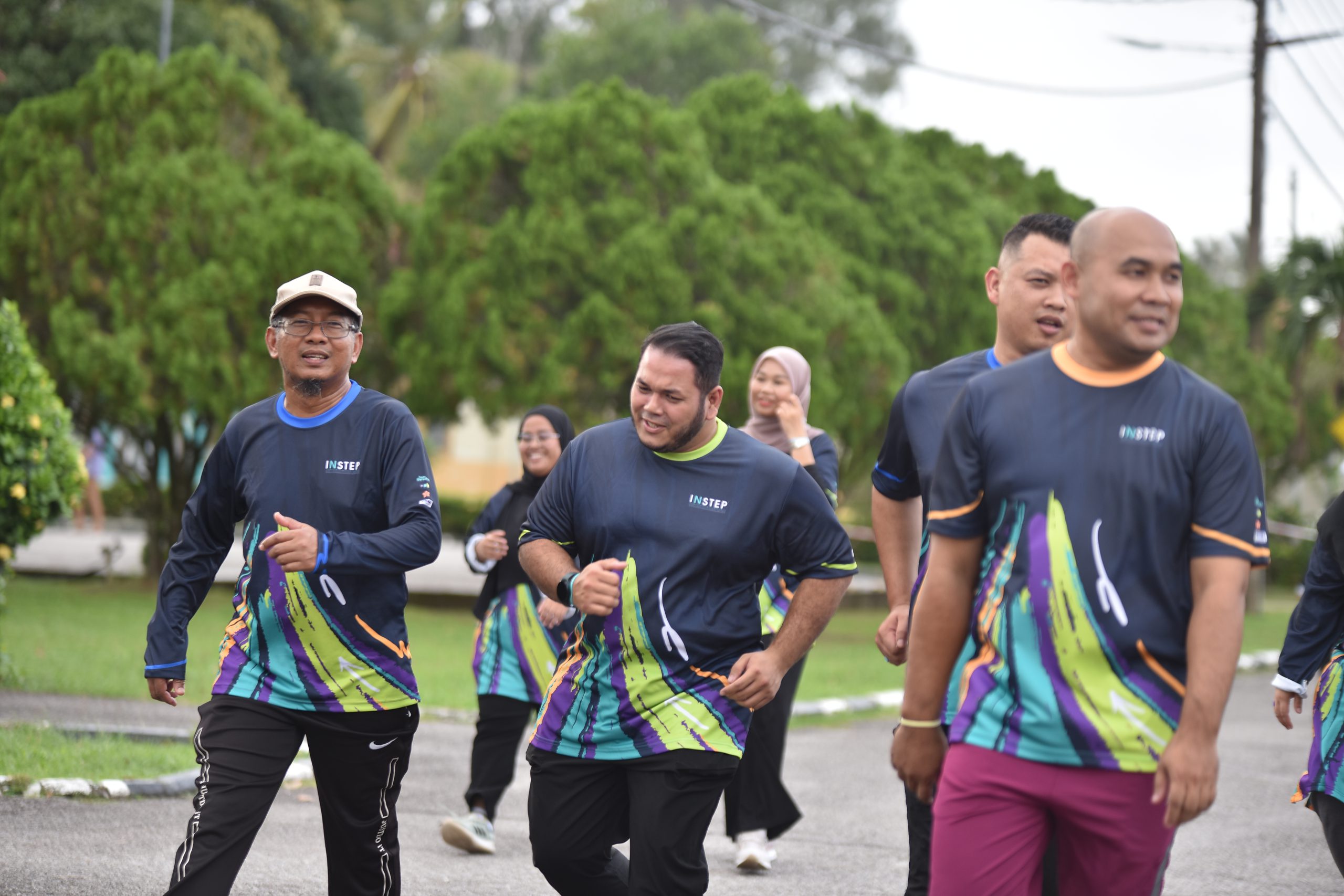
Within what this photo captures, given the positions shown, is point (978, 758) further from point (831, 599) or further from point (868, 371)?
point (868, 371)

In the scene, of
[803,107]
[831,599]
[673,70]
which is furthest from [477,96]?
[831,599]

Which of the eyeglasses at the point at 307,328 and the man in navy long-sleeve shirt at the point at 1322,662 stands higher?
the eyeglasses at the point at 307,328

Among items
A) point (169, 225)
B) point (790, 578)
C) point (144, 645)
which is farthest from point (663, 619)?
point (169, 225)

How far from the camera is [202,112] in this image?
2089cm

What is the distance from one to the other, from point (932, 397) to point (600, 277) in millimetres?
15108

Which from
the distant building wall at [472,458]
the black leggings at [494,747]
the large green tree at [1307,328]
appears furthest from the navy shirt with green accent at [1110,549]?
the distant building wall at [472,458]

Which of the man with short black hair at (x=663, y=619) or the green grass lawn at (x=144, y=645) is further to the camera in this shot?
the green grass lawn at (x=144, y=645)

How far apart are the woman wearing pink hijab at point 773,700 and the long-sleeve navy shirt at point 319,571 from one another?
2554mm

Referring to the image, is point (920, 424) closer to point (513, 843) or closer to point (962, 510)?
point (962, 510)

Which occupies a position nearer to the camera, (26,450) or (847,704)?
(26,450)

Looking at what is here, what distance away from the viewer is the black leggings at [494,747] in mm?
7484

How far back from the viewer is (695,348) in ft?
15.4

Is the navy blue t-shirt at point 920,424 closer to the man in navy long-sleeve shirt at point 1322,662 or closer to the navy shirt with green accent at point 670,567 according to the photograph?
the navy shirt with green accent at point 670,567

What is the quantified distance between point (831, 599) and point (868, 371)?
627 inches
